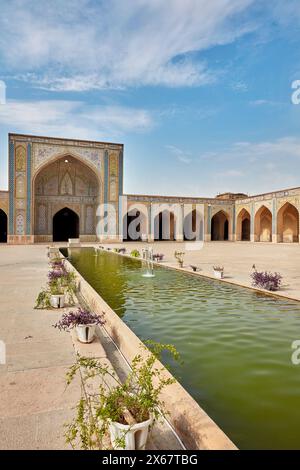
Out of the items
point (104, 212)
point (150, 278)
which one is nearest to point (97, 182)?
point (104, 212)

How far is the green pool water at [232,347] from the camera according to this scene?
2.19 meters

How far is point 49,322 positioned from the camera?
416cm

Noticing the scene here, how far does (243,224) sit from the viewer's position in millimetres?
34719

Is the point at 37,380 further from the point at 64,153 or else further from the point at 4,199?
the point at 64,153

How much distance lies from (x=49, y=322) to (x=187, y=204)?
26.0 m

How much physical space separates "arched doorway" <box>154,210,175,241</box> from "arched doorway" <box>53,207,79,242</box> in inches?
308

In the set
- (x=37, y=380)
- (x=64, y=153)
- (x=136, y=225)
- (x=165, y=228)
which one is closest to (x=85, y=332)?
(x=37, y=380)

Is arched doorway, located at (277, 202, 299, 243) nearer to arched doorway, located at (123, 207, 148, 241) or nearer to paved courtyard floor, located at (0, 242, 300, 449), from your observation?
arched doorway, located at (123, 207, 148, 241)

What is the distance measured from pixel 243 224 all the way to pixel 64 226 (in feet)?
59.1

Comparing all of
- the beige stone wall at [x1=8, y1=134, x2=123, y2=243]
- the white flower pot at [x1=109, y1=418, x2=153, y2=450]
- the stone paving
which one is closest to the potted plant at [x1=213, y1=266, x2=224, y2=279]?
the stone paving

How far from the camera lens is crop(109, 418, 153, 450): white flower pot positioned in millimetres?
1672

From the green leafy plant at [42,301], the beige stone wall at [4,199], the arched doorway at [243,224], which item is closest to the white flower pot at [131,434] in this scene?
the green leafy plant at [42,301]

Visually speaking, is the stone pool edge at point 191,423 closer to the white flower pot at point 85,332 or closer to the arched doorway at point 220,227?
the white flower pot at point 85,332
